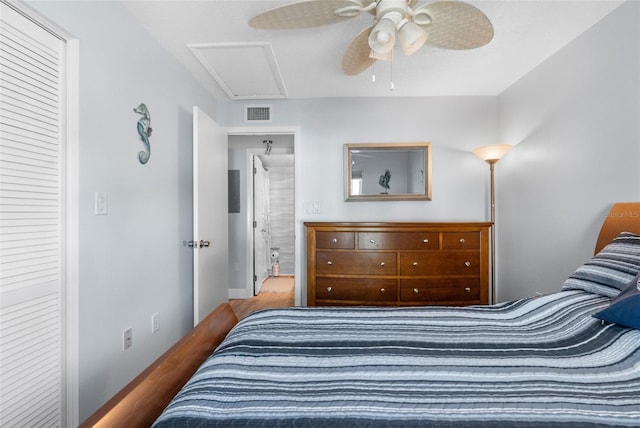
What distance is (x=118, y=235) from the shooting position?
1.62 m

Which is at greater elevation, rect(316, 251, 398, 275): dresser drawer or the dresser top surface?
the dresser top surface

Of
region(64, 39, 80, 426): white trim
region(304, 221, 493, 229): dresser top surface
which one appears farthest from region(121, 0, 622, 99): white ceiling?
region(304, 221, 493, 229): dresser top surface

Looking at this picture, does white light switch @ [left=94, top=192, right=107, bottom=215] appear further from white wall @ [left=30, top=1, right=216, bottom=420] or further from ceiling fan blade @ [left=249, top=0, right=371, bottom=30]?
ceiling fan blade @ [left=249, top=0, right=371, bottom=30]

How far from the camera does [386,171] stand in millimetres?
2914

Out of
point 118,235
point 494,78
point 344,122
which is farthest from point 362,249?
point 494,78

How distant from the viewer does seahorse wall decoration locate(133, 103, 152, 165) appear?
1.81m

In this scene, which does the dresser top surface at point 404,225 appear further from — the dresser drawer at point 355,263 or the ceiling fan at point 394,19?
the ceiling fan at point 394,19

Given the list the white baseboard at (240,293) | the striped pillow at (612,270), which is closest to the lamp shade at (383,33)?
the striped pillow at (612,270)

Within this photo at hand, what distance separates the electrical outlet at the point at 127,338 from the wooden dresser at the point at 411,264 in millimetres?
1479

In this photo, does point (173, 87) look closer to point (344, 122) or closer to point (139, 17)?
point (139, 17)

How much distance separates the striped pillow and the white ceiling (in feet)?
4.56

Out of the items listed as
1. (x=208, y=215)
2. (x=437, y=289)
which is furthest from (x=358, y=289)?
(x=208, y=215)

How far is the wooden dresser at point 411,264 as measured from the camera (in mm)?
2412

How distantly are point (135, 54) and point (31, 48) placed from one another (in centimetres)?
68
